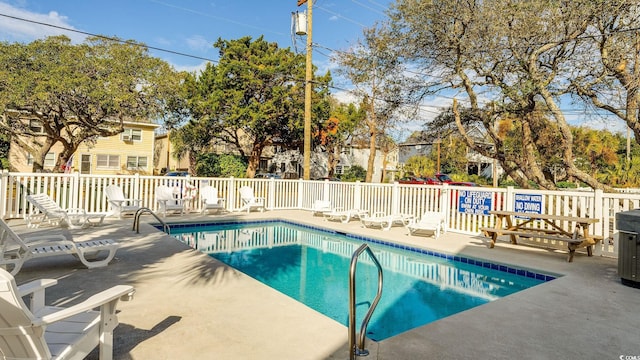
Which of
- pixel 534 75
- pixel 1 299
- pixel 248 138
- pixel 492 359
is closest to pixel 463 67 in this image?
pixel 534 75

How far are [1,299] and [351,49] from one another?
57.5 feet

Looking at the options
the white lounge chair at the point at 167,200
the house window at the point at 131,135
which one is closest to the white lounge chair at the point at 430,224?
the white lounge chair at the point at 167,200

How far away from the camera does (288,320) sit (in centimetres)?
321

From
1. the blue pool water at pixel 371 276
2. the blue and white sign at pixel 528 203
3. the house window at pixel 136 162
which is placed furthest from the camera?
the house window at pixel 136 162

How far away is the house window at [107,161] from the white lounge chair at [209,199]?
19592 mm

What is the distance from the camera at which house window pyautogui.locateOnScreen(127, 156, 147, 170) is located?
2783cm

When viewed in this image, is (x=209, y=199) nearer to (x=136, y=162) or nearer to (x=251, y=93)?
(x=251, y=93)

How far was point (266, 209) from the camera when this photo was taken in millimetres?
13148

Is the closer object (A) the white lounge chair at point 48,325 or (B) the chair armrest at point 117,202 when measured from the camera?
(A) the white lounge chair at point 48,325

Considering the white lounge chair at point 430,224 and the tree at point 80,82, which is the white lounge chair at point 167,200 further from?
the tree at point 80,82

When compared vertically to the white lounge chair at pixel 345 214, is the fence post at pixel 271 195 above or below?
above

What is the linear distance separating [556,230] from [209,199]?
9486mm

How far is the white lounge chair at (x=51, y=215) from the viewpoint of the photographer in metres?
7.74

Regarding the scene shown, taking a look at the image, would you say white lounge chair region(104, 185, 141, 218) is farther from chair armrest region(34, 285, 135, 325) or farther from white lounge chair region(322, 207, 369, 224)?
chair armrest region(34, 285, 135, 325)
